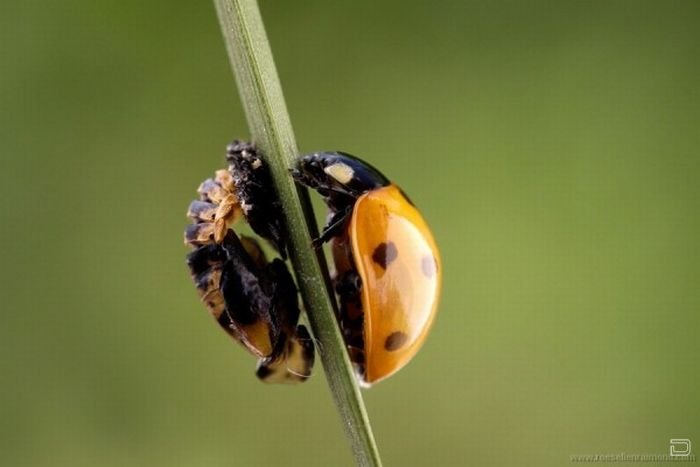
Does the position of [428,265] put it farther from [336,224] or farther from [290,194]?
[290,194]

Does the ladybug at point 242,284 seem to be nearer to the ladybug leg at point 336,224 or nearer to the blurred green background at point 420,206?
the ladybug leg at point 336,224

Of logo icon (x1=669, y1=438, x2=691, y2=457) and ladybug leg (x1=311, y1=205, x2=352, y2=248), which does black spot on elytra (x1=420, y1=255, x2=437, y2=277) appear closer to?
ladybug leg (x1=311, y1=205, x2=352, y2=248)

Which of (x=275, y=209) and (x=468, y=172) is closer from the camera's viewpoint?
(x=275, y=209)

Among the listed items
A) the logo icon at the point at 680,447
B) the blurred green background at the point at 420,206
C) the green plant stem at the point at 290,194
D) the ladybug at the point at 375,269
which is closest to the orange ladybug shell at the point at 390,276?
the ladybug at the point at 375,269

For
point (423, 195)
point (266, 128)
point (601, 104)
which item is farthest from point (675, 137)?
point (266, 128)

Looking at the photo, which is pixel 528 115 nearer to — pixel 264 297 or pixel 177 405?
pixel 177 405

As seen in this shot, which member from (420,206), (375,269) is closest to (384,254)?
(375,269)
